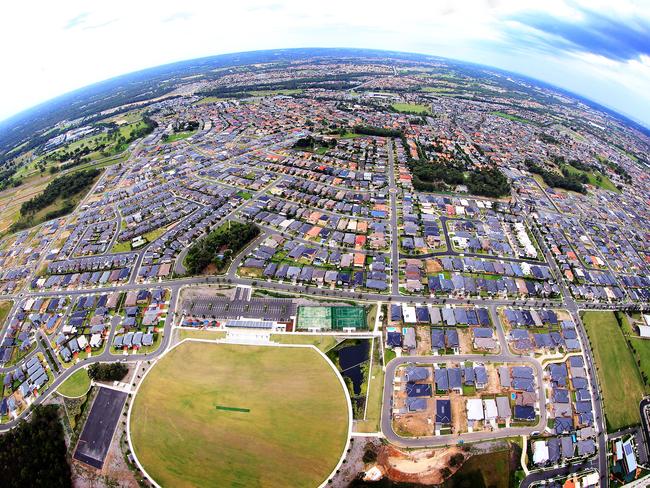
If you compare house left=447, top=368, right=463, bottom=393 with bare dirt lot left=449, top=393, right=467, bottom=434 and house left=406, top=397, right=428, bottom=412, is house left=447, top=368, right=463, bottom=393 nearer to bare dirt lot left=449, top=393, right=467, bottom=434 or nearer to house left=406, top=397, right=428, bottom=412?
bare dirt lot left=449, top=393, right=467, bottom=434

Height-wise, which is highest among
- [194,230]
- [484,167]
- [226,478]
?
[484,167]

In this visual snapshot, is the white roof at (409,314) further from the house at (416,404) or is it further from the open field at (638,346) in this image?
the open field at (638,346)

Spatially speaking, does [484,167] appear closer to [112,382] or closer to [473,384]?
[473,384]

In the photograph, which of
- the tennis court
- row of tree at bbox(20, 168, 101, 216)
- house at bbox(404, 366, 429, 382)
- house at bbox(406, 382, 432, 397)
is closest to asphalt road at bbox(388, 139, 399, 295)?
the tennis court

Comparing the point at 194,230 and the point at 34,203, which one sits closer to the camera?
→ the point at 194,230

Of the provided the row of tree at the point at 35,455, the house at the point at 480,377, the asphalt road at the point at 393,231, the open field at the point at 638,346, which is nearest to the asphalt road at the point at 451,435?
the house at the point at 480,377

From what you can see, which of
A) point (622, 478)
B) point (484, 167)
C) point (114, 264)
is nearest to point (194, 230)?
point (114, 264)

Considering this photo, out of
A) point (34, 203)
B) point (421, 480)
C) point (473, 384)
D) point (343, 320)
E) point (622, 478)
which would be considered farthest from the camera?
point (34, 203)
